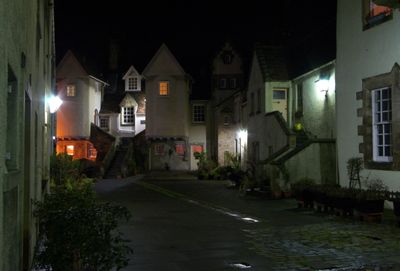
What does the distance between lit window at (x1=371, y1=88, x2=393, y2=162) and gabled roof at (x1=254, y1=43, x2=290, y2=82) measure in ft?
40.0

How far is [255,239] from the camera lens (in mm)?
11812

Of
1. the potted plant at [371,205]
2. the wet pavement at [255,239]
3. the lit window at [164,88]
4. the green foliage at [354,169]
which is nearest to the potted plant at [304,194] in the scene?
the wet pavement at [255,239]

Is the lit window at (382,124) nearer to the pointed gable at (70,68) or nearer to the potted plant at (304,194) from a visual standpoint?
the potted plant at (304,194)

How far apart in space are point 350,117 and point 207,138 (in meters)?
30.1

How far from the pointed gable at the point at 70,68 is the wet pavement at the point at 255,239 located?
28449mm

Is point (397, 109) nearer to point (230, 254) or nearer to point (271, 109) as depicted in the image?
point (230, 254)

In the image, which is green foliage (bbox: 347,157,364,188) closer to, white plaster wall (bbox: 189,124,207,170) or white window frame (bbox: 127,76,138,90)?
white plaster wall (bbox: 189,124,207,170)

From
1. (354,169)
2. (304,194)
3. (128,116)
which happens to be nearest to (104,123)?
(128,116)

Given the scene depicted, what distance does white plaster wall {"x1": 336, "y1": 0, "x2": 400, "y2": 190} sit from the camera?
52.3 feet

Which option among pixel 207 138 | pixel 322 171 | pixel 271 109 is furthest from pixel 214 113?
pixel 322 171

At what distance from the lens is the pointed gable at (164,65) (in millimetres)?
45781

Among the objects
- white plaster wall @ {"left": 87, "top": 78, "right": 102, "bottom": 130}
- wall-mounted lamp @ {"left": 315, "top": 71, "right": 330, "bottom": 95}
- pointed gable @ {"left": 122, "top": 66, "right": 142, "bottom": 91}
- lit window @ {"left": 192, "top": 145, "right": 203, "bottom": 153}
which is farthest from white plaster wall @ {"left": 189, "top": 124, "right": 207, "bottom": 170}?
wall-mounted lamp @ {"left": 315, "top": 71, "right": 330, "bottom": 95}

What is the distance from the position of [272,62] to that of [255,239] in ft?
64.2

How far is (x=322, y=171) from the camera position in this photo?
22.1 metres
